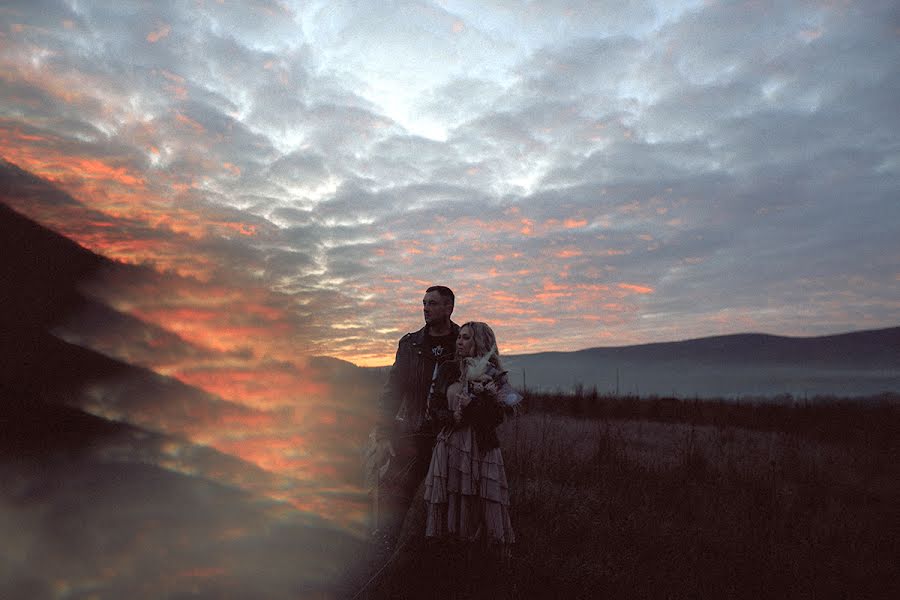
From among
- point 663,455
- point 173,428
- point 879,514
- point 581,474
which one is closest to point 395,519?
point 173,428

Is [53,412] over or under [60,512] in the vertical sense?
over

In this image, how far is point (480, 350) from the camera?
439 cm

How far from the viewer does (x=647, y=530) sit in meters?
6.03

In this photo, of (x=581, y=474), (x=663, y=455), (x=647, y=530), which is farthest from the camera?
(x=663, y=455)

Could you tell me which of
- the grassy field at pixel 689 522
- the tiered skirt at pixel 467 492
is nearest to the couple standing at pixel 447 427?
the tiered skirt at pixel 467 492

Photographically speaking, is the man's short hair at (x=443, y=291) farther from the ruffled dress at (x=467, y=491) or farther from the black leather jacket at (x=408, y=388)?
the ruffled dress at (x=467, y=491)

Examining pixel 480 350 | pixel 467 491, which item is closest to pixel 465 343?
pixel 480 350

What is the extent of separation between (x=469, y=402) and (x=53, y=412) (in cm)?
248

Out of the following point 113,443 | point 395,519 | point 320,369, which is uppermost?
point 320,369

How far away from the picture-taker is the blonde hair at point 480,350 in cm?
431

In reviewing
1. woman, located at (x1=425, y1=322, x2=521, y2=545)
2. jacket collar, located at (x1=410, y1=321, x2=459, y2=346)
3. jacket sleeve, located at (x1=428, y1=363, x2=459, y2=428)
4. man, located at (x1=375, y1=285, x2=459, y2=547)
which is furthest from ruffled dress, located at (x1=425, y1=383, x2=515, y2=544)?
jacket collar, located at (x1=410, y1=321, x2=459, y2=346)

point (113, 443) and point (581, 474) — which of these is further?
point (581, 474)

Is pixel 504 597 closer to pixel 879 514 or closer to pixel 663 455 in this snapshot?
pixel 879 514

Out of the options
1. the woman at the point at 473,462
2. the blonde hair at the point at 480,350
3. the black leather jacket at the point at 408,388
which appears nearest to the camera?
the woman at the point at 473,462
